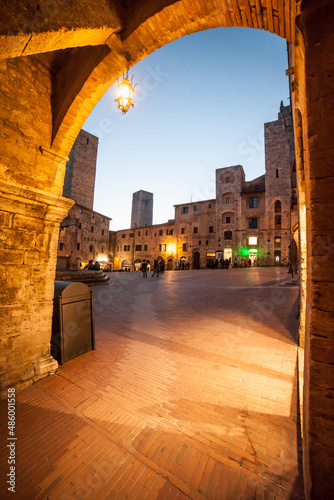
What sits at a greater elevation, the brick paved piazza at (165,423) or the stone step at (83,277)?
the stone step at (83,277)

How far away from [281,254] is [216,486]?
3021 cm

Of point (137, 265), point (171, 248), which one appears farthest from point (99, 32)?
point (137, 265)

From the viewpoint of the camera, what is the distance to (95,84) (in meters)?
3.34

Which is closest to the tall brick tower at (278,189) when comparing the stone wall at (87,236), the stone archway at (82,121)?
the stone wall at (87,236)

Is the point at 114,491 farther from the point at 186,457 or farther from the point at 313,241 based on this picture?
→ the point at 313,241

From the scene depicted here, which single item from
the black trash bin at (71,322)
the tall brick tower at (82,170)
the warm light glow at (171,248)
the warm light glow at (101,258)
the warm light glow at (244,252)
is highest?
the tall brick tower at (82,170)

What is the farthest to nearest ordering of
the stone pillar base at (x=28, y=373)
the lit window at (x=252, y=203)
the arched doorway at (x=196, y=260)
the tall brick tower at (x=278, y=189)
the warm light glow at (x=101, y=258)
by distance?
the arched doorway at (x=196, y=260)
the warm light glow at (x=101, y=258)
the lit window at (x=252, y=203)
the tall brick tower at (x=278, y=189)
the stone pillar base at (x=28, y=373)

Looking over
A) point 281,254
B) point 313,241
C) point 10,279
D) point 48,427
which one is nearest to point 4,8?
point 10,279

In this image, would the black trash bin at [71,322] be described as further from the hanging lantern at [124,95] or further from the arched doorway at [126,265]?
the arched doorway at [126,265]

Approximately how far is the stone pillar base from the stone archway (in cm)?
1

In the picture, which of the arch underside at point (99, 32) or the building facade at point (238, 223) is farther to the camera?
the building facade at point (238, 223)

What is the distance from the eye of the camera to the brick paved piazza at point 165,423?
171cm

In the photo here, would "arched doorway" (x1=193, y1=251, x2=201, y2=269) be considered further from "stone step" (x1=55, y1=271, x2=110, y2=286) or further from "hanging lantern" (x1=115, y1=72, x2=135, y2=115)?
"hanging lantern" (x1=115, y1=72, x2=135, y2=115)

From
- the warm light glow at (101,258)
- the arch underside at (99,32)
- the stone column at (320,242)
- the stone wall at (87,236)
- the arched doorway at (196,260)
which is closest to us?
the stone column at (320,242)
